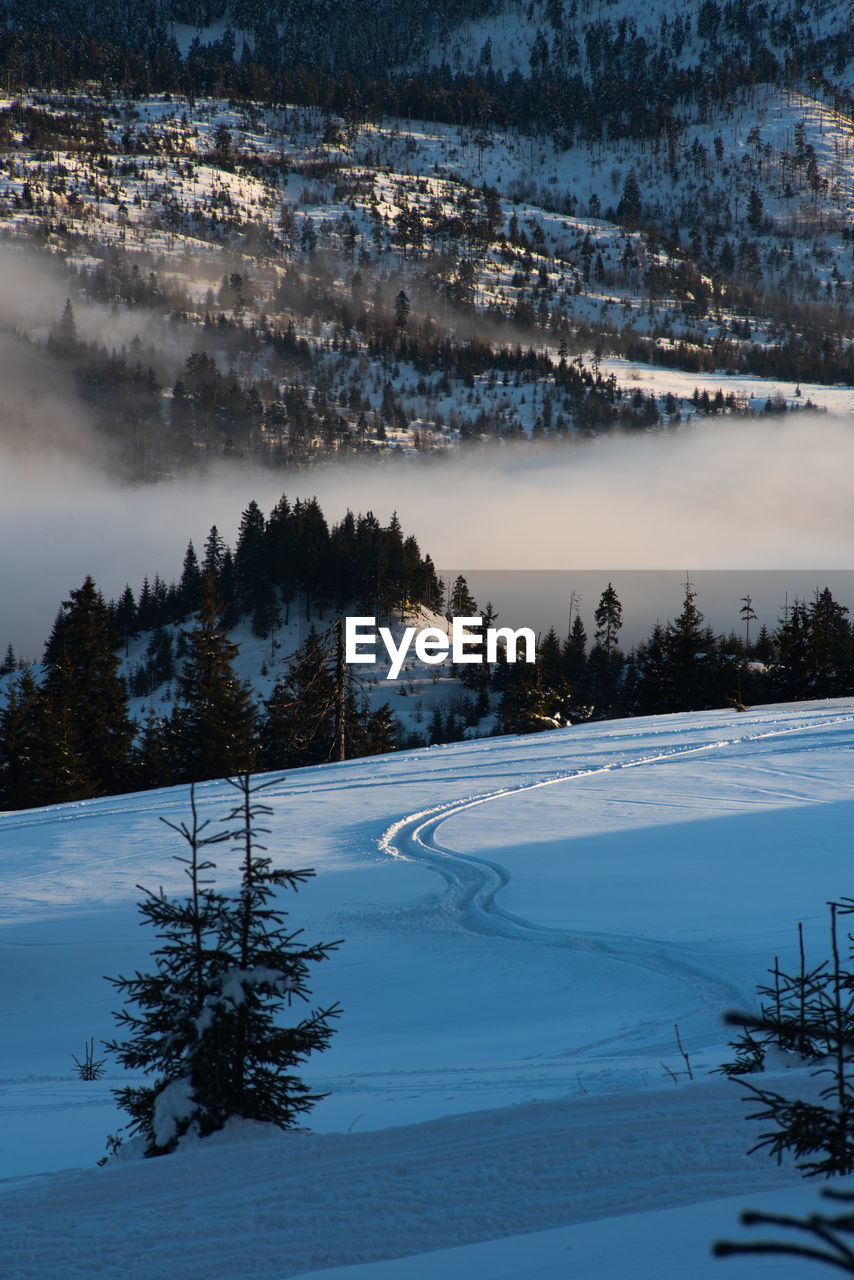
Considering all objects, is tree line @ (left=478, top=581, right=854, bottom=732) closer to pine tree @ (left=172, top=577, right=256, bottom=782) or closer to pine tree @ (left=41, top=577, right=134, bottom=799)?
pine tree @ (left=172, top=577, right=256, bottom=782)

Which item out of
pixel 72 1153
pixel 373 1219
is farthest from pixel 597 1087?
pixel 72 1153

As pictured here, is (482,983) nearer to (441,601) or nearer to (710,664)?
(710,664)

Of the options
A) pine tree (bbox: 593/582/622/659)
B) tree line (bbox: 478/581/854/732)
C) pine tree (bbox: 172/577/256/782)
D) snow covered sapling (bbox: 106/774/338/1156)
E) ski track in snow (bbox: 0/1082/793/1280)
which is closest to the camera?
ski track in snow (bbox: 0/1082/793/1280)

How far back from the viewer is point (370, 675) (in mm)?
76125

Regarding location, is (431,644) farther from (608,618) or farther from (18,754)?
(18,754)

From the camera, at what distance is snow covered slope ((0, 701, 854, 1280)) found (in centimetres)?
Answer: 342

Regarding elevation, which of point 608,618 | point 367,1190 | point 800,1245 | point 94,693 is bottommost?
point 367,1190

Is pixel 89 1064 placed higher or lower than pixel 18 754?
higher

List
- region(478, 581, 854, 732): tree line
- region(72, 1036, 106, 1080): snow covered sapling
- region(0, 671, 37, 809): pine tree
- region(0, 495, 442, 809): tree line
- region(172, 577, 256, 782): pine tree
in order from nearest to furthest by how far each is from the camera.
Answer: region(72, 1036, 106, 1080): snow covered sapling < region(0, 495, 442, 809): tree line < region(0, 671, 37, 809): pine tree < region(172, 577, 256, 782): pine tree < region(478, 581, 854, 732): tree line

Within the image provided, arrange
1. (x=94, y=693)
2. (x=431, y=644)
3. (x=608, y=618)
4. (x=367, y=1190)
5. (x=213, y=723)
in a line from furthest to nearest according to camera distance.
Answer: (x=608, y=618)
(x=431, y=644)
(x=213, y=723)
(x=94, y=693)
(x=367, y=1190)

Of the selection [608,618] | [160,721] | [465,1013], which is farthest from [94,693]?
[608,618]

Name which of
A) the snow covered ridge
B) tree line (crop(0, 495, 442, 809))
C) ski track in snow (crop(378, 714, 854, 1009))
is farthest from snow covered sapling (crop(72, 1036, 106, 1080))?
the snow covered ridge

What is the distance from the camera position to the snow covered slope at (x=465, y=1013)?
11.2 feet

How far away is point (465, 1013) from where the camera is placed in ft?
29.2
